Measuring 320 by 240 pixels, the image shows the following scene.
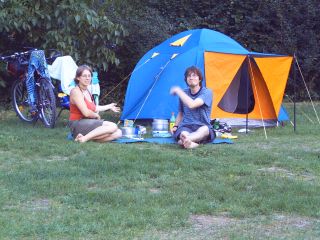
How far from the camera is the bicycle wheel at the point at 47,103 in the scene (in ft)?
25.9

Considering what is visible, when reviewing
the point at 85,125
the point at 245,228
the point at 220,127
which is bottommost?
the point at 245,228

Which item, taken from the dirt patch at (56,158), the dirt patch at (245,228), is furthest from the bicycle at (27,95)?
the dirt patch at (245,228)

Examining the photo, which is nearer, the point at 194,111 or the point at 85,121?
the point at 85,121

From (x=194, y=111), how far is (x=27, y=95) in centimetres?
270


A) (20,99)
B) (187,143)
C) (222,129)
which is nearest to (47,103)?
(20,99)

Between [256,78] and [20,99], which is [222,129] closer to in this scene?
[256,78]

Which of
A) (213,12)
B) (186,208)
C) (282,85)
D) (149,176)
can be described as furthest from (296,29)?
(186,208)

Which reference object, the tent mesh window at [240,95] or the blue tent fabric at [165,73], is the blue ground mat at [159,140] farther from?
the tent mesh window at [240,95]

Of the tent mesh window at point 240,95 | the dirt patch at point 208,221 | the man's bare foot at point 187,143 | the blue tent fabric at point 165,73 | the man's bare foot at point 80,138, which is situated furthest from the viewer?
the tent mesh window at point 240,95

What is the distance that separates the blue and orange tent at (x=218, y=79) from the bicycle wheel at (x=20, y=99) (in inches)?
54.7

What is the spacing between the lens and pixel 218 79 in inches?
322

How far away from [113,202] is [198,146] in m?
2.38

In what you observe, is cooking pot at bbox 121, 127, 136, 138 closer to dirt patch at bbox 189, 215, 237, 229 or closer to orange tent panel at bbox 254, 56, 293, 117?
orange tent panel at bbox 254, 56, 293, 117

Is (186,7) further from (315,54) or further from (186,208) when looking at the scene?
(186,208)
